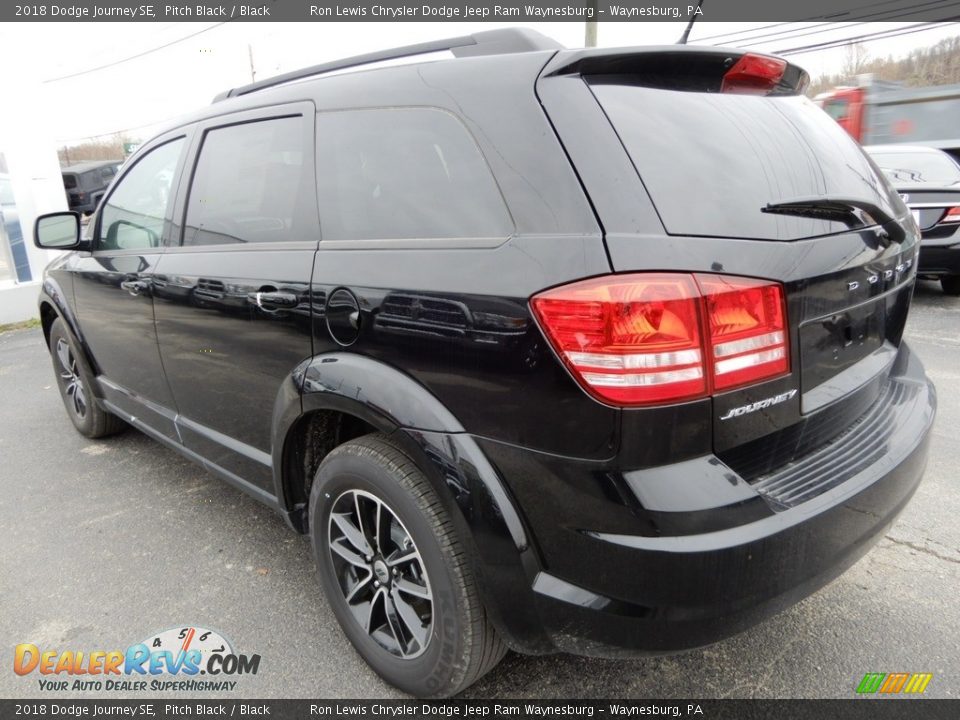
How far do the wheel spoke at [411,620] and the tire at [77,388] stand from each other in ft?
9.01

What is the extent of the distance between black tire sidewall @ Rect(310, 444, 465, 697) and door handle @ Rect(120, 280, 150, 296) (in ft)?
4.66

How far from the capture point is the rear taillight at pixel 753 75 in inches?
71.0

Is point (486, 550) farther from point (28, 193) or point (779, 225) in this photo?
point (28, 193)

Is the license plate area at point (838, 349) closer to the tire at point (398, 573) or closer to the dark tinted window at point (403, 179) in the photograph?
the dark tinted window at point (403, 179)

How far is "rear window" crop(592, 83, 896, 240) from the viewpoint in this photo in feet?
4.85

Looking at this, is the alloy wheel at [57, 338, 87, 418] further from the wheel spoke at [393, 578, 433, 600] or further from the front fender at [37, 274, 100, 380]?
the wheel spoke at [393, 578, 433, 600]

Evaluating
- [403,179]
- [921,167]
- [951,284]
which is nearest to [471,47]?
[403,179]

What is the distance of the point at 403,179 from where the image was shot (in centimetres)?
186

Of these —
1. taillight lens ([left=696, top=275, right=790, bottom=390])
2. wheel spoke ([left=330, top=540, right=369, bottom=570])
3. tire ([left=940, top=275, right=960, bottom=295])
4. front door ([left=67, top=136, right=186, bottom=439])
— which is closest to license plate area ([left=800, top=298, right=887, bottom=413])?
taillight lens ([left=696, top=275, right=790, bottom=390])

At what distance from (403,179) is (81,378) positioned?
10.2 ft

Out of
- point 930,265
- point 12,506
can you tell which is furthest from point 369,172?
point 930,265

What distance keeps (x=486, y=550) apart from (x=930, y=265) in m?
7.00

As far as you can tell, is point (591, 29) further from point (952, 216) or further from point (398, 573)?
point (398, 573)

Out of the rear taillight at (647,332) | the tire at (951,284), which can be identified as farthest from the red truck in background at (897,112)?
the rear taillight at (647,332)
